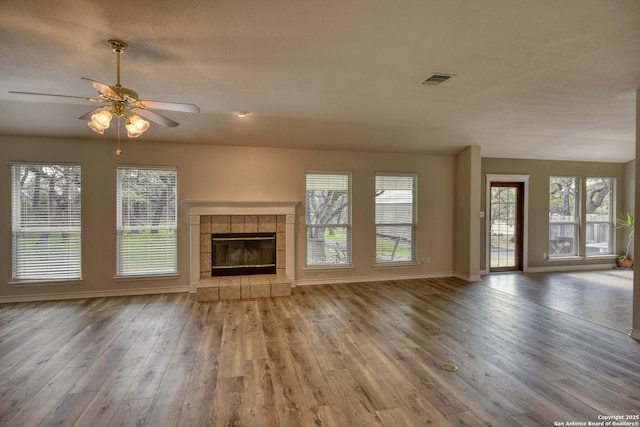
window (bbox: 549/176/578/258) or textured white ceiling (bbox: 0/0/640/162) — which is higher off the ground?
textured white ceiling (bbox: 0/0/640/162)

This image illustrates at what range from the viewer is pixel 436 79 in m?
3.26

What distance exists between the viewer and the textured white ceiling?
2.13 m

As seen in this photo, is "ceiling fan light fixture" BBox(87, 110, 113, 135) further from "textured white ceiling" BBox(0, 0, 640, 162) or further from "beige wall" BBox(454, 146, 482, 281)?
"beige wall" BBox(454, 146, 482, 281)

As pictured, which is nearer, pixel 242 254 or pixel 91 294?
pixel 91 294

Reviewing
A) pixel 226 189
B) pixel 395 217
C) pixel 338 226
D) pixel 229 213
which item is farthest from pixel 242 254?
pixel 395 217

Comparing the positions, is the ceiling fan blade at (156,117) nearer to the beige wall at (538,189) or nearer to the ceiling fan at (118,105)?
the ceiling fan at (118,105)

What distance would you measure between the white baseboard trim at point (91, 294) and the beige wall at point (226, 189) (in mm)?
24

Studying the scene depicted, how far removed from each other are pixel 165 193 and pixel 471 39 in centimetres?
488

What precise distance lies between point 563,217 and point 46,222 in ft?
33.3

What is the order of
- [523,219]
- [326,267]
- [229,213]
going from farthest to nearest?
[523,219] → [326,267] → [229,213]

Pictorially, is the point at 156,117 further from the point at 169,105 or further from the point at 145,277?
the point at 145,277

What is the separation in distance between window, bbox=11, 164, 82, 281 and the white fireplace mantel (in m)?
1.69

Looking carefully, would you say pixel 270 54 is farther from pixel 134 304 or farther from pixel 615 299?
pixel 615 299

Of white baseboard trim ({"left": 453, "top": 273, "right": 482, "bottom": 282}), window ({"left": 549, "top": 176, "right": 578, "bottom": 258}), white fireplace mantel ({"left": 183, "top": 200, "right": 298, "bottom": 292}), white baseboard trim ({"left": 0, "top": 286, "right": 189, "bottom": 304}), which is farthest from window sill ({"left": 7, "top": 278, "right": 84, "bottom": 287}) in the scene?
window ({"left": 549, "top": 176, "right": 578, "bottom": 258})
